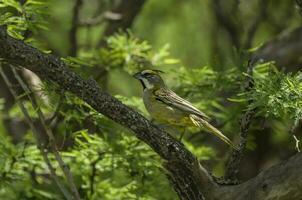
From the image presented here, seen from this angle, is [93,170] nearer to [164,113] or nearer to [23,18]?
[164,113]

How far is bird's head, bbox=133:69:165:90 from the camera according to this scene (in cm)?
612

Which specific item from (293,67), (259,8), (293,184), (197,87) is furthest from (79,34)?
(293,184)

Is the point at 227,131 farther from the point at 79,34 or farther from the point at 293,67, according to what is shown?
the point at 79,34

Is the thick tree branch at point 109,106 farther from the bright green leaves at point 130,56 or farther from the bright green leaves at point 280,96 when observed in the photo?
the bright green leaves at point 130,56

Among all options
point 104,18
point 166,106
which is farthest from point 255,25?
point 166,106

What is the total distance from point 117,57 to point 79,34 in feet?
11.8

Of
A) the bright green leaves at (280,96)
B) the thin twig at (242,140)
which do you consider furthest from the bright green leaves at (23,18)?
the bright green leaves at (280,96)

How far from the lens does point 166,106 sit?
585 centimetres

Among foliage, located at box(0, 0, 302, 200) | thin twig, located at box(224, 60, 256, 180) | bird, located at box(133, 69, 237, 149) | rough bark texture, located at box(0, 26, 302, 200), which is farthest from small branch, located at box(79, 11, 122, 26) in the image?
rough bark texture, located at box(0, 26, 302, 200)

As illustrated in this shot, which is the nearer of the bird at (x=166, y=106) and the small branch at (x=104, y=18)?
the bird at (x=166, y=106)

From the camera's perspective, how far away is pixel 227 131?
655cm

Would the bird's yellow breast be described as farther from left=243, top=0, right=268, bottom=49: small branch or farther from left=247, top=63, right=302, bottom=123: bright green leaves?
left=243, top=0, right=268, bottom=49: small branch

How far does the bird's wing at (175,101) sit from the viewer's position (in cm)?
556

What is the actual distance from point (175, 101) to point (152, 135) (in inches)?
50.7
